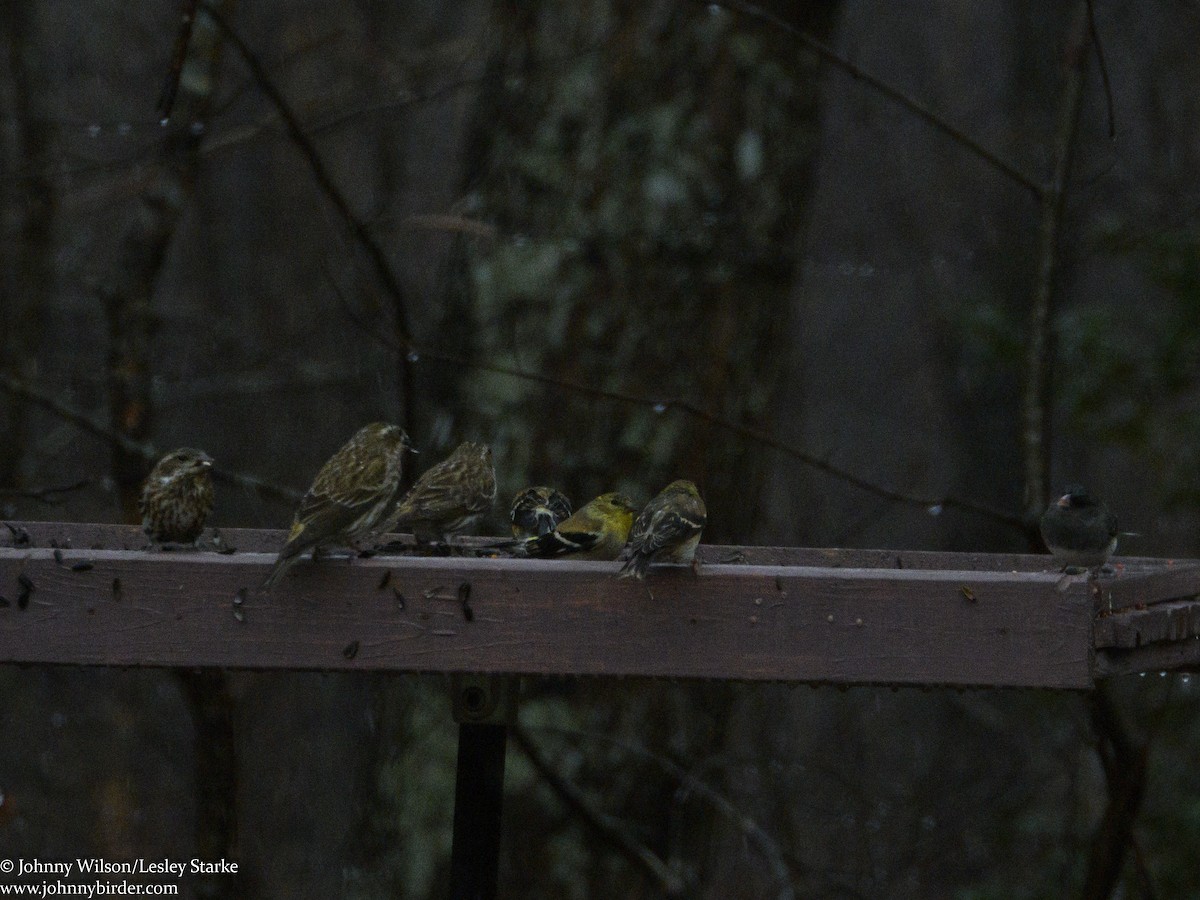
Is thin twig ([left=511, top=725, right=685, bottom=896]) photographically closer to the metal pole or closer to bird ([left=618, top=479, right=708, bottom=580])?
the metal pole

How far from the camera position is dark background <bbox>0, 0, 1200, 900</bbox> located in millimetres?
5699

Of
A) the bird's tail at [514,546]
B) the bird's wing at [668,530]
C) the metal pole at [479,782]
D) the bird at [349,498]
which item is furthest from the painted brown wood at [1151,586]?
the bird at [349,498]

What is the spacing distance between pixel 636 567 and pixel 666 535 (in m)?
0.12

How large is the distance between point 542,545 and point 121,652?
125 cm

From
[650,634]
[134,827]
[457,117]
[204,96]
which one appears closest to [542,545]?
[650,634]

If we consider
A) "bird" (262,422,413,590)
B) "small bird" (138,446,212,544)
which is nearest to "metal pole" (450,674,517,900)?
"bird" (262,422,413,590)

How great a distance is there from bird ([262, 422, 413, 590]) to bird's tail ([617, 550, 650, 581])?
71cm

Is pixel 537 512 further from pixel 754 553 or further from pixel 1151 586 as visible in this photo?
pixel 1151 586

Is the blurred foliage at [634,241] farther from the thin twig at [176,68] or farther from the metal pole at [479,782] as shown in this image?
the metal pole at [479,782]

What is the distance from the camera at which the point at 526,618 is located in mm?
3086

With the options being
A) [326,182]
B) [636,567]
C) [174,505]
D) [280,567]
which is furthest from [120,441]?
[636,567]

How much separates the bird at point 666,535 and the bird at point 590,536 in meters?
0.48

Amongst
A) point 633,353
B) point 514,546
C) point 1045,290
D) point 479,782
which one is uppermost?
point 1045,290

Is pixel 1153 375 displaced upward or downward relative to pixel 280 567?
upward
